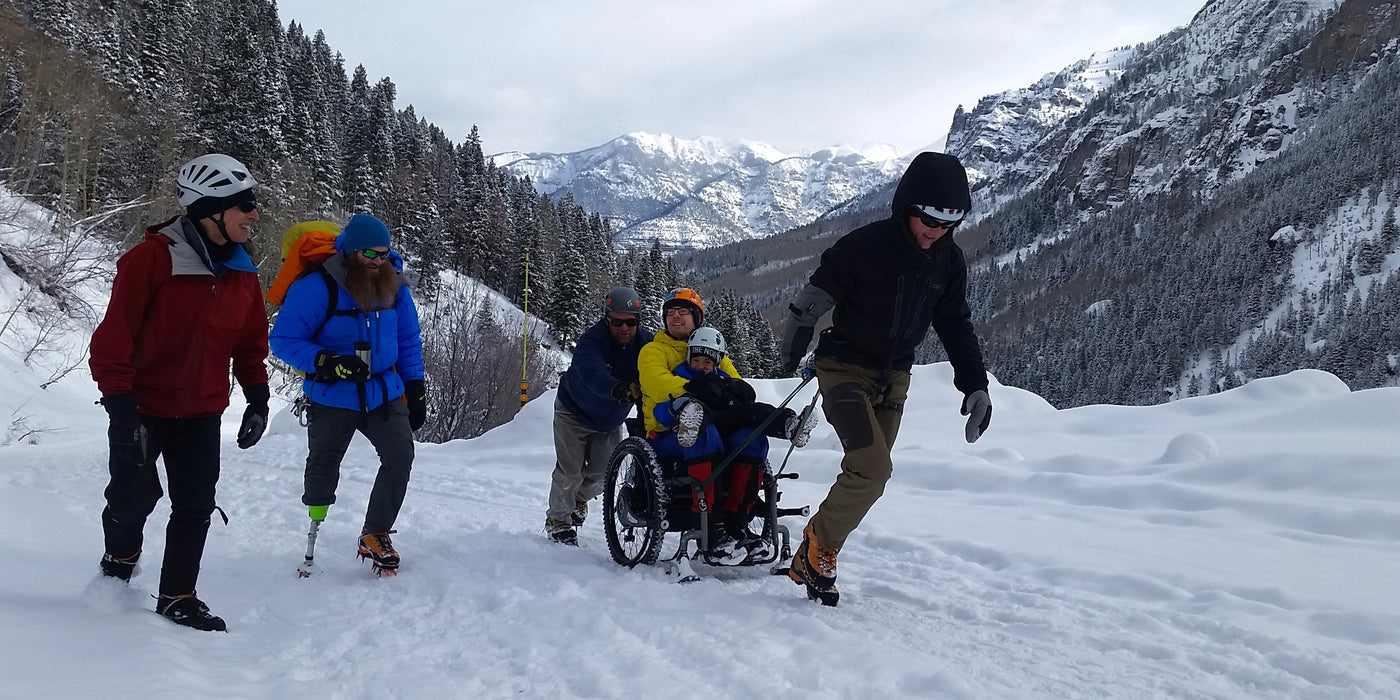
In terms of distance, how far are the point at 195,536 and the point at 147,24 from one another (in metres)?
58.2

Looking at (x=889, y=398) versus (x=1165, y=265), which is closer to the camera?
(x=889, y=398)

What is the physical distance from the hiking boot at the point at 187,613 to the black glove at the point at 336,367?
132 cm

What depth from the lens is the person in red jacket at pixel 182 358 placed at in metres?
3.46

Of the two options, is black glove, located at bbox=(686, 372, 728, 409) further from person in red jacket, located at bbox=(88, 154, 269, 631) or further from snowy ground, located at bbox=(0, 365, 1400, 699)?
person in red jacket, located at bbox=(88, 154, 269, 631)

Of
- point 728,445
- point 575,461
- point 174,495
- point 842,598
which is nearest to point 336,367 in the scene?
point 174,495

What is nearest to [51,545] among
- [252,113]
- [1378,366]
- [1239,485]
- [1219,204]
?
[1239,485]

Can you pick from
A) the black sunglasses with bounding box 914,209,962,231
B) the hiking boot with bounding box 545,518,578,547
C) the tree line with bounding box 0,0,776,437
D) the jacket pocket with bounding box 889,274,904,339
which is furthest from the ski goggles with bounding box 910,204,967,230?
the tree line with bounding box 0,0,776,437

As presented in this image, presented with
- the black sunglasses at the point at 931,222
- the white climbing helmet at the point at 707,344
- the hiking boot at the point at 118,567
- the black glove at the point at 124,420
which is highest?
the black sunglasses at the point at 931,222

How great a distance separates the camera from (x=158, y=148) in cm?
3512

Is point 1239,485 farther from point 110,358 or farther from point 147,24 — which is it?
point 147,24

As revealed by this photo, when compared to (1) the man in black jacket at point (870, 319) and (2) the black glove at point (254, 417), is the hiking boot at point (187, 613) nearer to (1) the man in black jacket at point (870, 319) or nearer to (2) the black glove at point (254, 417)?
(2) the black glove at point (254, 417)

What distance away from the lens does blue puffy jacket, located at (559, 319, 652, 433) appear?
566cm

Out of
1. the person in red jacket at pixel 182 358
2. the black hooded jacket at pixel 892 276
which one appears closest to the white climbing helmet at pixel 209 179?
the person in red jacket at pixel 182 358

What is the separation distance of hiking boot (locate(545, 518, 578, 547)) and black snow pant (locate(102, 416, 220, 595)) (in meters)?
2.51
